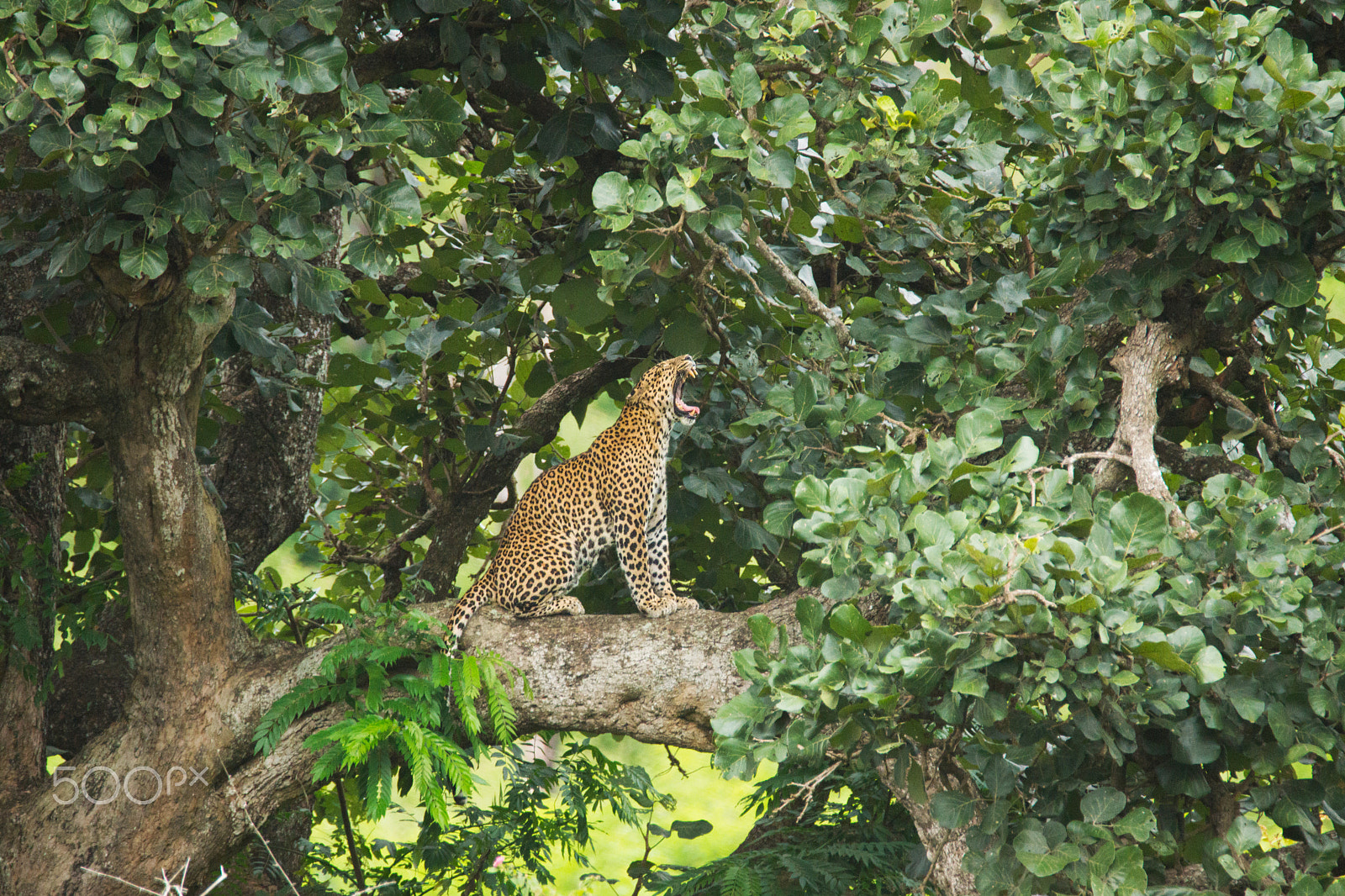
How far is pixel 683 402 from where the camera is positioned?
14.7ft

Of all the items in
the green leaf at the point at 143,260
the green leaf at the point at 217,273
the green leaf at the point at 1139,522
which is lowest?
the green leaf at the point at 1139,522

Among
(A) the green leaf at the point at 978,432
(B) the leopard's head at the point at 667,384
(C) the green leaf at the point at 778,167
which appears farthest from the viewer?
(B) the leopard's head at the point at 667,384

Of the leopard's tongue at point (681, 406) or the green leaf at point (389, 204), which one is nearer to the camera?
the green leaf at point (389, 204)

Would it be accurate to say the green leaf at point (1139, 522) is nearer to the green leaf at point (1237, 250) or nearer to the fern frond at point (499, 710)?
the green leaf at point (1237, 250)

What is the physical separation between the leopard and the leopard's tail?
0.21 ft

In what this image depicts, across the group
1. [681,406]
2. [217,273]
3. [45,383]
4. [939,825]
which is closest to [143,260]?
[217,273]

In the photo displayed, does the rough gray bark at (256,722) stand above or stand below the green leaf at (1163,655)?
below

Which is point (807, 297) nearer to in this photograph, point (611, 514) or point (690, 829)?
point (611, 514)

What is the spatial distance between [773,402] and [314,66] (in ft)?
4.88

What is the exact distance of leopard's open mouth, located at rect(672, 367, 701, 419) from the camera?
435 cm

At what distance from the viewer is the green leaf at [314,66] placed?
2.86 meters

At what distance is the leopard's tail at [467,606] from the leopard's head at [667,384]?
97cm

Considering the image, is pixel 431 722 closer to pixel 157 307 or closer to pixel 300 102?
pixel 157 307

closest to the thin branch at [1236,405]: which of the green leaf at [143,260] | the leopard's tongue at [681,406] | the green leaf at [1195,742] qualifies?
the green leaf at [1195,742]
